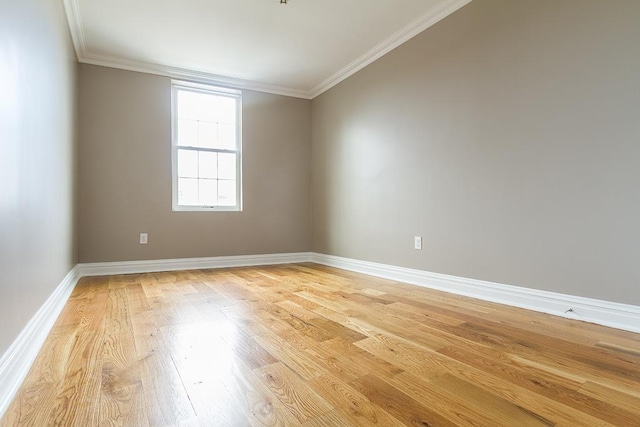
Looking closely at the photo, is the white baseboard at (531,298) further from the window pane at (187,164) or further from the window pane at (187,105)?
the window pane at (187,105)

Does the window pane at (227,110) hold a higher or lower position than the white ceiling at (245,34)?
lower

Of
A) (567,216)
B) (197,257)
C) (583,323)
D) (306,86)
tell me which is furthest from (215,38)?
(583,323)

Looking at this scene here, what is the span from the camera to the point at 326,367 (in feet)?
4.28

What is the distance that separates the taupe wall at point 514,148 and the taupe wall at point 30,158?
2600 millimetres

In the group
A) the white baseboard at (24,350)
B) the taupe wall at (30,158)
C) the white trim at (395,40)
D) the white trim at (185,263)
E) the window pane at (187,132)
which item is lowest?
the white trim at (185,263)

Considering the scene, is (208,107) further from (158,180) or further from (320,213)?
(320,213)

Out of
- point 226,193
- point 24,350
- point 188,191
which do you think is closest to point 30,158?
point 24,350

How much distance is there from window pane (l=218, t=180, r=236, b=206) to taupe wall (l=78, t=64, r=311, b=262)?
0.47 ft

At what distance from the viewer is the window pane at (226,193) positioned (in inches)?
163

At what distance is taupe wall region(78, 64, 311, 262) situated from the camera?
3.48 m

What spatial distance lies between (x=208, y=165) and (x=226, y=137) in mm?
429

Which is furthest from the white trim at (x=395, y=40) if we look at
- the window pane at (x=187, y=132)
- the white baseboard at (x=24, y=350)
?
the white baseboard at (x=24, y=350)

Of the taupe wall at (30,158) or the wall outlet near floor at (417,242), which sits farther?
the wall outlet near floor at (417,242)

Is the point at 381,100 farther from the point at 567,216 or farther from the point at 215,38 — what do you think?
the point at 567,216
